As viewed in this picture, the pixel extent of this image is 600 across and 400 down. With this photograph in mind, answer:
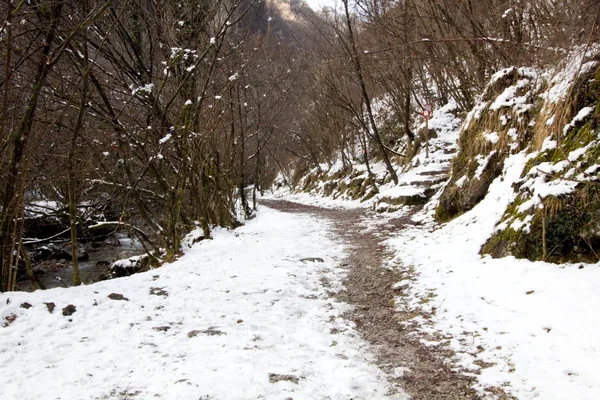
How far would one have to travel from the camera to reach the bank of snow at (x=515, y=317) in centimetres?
258

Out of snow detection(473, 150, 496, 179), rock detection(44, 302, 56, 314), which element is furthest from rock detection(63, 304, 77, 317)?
snow detection(473, 150, 496, 179)

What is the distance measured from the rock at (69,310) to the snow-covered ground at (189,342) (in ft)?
0.15

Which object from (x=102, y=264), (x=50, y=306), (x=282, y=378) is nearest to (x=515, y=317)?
(x=282, y=378)

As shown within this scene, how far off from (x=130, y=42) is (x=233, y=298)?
7524 millimetres

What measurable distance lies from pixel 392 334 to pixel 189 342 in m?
2.08

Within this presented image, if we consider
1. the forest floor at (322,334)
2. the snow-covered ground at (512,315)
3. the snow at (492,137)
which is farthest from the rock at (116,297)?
the snow at (492,137)

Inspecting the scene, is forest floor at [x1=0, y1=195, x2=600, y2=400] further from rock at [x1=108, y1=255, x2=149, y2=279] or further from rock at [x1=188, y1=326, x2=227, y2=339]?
rock at [x1=108, y1=255, x2=149, y2=279]

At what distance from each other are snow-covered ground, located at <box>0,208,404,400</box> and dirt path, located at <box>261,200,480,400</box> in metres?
0.18

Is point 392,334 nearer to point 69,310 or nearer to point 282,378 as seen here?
point 282,378

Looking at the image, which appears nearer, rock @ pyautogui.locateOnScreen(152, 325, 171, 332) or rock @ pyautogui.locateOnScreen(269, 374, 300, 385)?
rock @ pyautogui.locateOnScreen(269, 374, 300, 385)

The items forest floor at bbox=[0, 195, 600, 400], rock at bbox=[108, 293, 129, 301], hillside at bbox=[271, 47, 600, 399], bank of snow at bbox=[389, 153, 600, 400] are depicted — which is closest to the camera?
bank of snow at bbox=[389, 153, 600, 400]

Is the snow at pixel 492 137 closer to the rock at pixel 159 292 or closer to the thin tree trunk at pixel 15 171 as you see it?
the rock at pixel 159 292

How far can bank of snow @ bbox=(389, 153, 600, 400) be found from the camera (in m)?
2.58

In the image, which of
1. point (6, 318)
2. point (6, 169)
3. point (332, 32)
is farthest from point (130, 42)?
point (332, 32)
